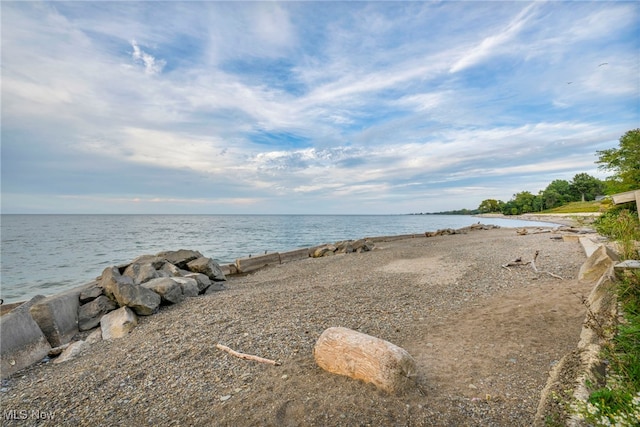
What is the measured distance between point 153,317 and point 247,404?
530cm

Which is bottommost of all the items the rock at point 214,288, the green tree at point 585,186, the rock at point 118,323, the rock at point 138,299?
the rock at point 214,288

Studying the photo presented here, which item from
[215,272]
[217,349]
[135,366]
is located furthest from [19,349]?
[215,272]

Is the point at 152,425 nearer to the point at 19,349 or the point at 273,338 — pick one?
the point at 273,338

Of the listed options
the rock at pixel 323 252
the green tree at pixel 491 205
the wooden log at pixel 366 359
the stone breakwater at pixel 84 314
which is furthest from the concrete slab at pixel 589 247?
the green tree at pixel 491 205

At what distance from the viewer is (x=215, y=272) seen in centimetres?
1370

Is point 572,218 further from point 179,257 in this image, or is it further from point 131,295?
point 131,295

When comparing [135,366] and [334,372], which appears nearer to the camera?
[334,372]

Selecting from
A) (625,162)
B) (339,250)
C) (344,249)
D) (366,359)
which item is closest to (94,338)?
(366,359)

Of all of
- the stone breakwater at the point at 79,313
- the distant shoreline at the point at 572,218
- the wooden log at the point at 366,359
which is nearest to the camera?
the wooden log at the point at 366,359

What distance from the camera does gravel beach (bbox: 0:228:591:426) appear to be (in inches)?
146

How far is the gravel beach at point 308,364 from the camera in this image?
371 cm

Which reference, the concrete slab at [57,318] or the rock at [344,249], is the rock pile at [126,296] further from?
the rock at [344,249]

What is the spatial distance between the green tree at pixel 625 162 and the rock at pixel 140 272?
950 inches

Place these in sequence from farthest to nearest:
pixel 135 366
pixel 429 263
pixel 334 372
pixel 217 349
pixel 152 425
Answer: pixel 429 263 → pixel 217 349 → pixel 135 366 → pixel 334 372 → pixel 152 425
